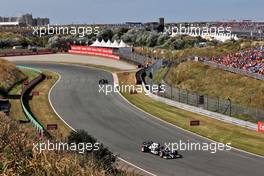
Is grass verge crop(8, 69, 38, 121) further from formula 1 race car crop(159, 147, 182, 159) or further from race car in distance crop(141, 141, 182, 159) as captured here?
formula 1 race car crop(159, 147, 182, 159)

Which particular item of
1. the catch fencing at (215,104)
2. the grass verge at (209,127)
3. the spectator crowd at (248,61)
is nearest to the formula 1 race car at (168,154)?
the grass verge at (209,127)

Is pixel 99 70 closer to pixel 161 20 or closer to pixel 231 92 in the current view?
pixel 231 92

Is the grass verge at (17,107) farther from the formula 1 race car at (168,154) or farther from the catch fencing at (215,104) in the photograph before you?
the catch fencing at (215,104)

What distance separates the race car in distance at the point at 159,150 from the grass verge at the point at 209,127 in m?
5.97

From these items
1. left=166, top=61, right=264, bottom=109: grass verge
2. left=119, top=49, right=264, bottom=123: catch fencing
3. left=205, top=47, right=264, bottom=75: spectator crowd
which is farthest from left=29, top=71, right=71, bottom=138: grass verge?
left=205, top=47, right=264, bottom=75: spectator crowd

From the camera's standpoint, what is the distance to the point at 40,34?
173 m

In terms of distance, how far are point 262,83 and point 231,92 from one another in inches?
157

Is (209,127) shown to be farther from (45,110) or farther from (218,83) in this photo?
(218,83)

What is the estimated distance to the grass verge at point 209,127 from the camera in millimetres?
36625

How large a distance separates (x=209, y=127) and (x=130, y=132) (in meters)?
7.02

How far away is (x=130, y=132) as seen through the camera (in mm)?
41281

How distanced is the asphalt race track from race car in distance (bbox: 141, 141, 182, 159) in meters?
0.44

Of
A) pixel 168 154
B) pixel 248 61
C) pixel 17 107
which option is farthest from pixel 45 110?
pixel 248 61

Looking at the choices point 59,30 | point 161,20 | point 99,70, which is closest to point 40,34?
point 59,30
